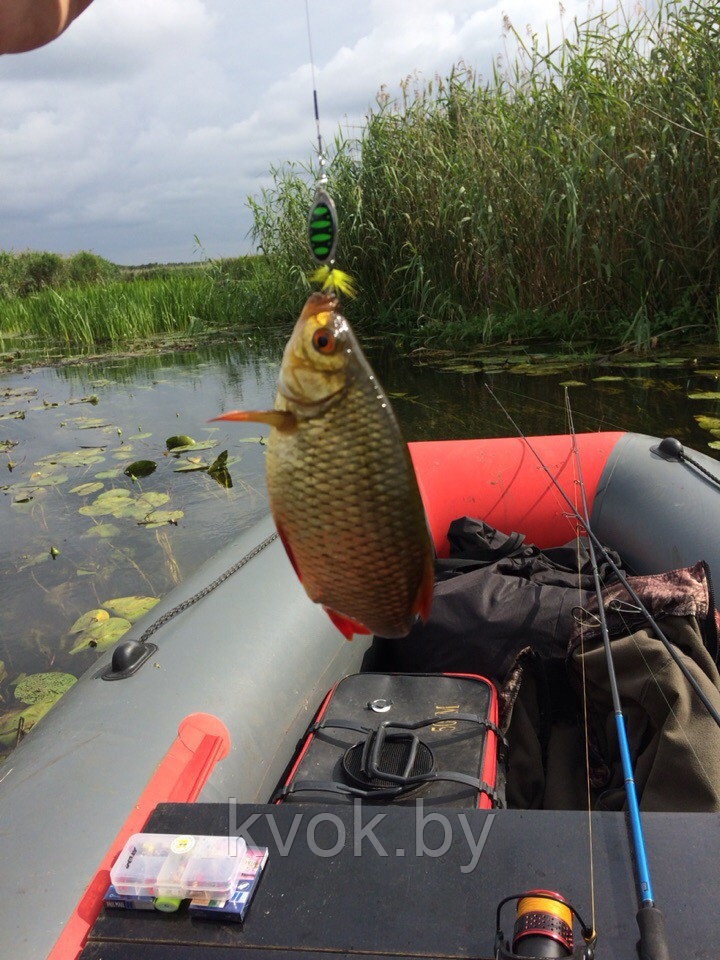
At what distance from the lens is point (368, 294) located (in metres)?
5.35

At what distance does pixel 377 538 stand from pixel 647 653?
1517 millimetres

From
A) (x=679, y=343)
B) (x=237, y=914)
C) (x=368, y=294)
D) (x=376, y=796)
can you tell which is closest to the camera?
(x=237, y=914)

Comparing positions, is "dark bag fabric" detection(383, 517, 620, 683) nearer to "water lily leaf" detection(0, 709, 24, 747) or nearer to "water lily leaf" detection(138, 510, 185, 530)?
"water lily leaf" detection(0, 709, 24, 747)

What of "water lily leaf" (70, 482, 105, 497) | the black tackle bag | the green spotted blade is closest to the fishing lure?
the green spotted blade

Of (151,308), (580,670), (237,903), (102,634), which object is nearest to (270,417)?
(237,903)

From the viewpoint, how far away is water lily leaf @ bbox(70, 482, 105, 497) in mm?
4672

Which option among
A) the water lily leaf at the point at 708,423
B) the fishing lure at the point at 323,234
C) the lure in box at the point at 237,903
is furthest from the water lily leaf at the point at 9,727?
the water lily leaf at the point at 708,423

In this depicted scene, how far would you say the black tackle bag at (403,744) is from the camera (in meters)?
1.64

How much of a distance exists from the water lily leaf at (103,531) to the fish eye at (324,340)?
3837mm

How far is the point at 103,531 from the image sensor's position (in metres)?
4.17

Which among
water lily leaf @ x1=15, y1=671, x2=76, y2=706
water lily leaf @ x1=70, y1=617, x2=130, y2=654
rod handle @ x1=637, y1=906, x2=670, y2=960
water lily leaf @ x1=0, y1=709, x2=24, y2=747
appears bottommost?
water lily leaf @ x1=0, y1=709, x2=24, y2=747

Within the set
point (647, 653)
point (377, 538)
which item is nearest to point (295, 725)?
point (647, 653)

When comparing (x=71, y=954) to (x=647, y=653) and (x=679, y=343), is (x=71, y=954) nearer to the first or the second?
(x=647, y=653)

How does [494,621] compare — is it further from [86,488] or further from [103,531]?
[86,488]
